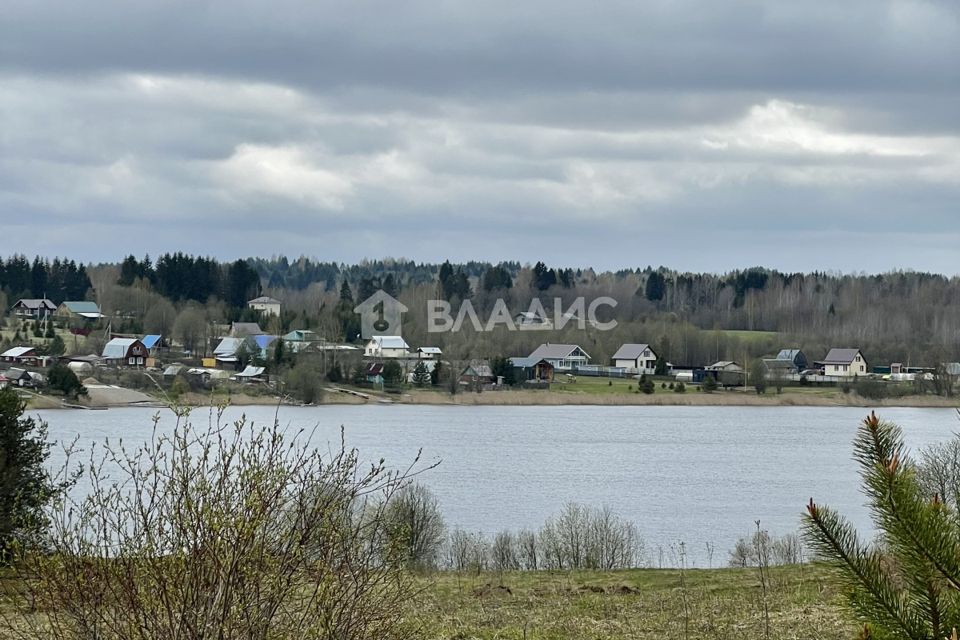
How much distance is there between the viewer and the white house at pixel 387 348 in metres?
84.2

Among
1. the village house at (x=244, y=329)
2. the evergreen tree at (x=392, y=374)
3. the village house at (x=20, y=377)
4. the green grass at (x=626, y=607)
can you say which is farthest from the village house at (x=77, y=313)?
the green grass at (x=626, y=607)

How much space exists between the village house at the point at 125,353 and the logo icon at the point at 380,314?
21.7 m

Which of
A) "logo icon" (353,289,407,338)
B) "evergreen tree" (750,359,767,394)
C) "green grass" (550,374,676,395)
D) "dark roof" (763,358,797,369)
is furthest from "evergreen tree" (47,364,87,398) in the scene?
"dark roof" (763,358,797,369)

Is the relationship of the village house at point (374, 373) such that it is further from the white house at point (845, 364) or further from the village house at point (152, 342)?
the white house at point (845, 364)

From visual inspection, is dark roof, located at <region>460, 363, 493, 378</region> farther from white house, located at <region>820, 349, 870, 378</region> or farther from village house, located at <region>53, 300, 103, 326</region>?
village house, located at <region>53, 300, 103, 326</region>

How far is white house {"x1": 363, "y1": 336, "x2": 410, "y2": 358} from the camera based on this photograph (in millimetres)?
84250

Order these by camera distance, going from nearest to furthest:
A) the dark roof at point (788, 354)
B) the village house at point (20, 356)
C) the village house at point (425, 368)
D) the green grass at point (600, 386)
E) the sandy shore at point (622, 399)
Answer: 1. the sandy shore at point (622, 399)
2. the village house at point (20, 356)
3. the green grass at point (600, 386)
4. the village house at point (425, 368)
5. the dark roof at point (788, 354)

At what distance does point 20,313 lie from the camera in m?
96.2

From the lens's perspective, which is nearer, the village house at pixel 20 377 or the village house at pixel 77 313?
the village house at pixel 20 377

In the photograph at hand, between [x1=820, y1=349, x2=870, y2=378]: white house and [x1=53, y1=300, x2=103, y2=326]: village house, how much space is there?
57.3 m

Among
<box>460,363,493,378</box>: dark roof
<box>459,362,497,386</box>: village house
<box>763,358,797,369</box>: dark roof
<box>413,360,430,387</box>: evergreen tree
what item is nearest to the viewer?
<box>413,360,430,387</box>: evergreen tree

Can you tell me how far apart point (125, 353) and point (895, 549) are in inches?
3052

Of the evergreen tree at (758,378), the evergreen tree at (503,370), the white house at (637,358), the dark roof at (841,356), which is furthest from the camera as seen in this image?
the white house at (637,358)

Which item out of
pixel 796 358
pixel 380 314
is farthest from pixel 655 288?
pixel 796 358
